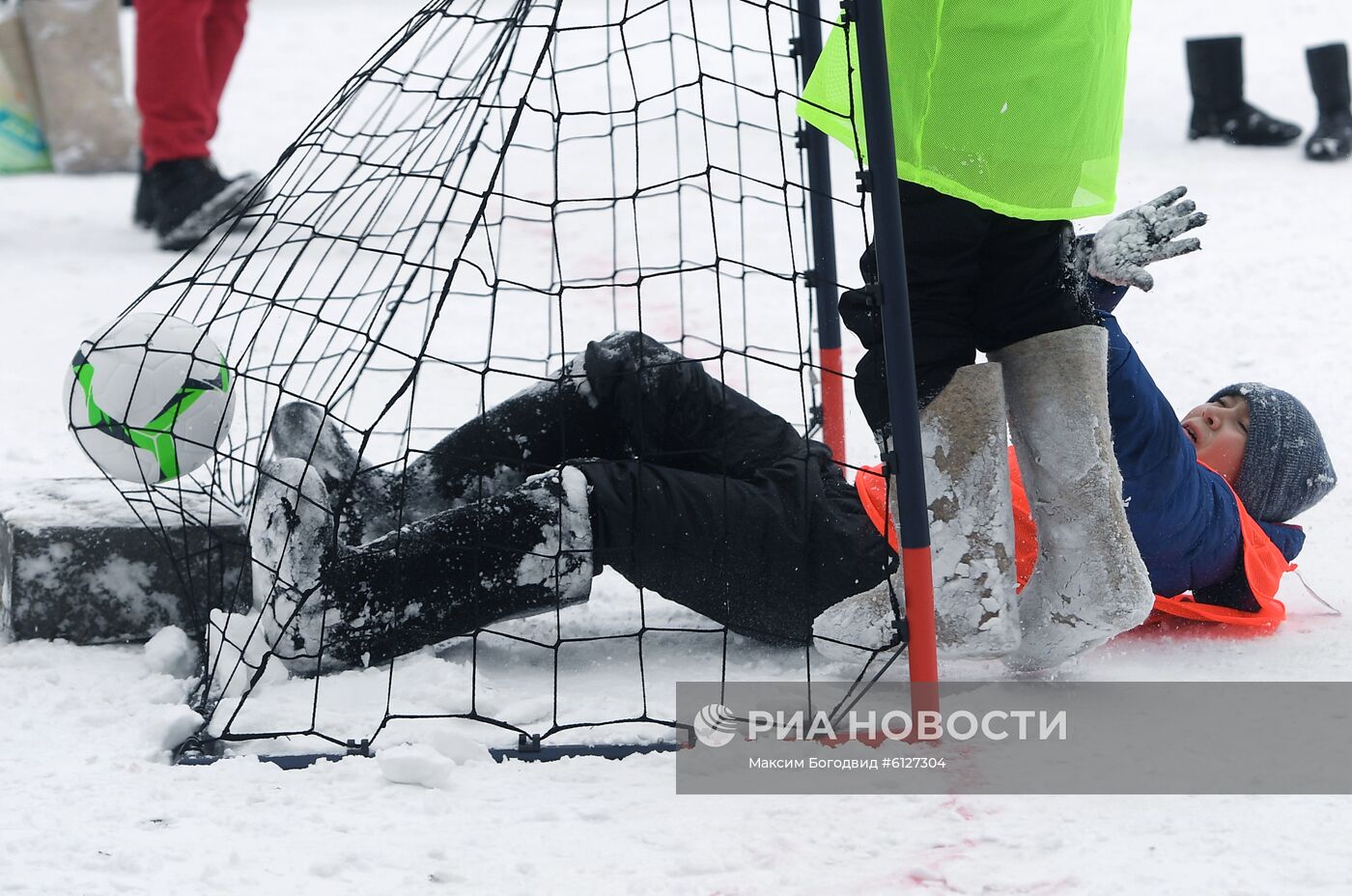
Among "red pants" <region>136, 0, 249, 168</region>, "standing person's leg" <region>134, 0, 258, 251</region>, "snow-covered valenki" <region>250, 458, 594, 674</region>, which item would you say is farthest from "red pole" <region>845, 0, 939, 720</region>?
"red pants" <region>136, 0, 249, 168</region>

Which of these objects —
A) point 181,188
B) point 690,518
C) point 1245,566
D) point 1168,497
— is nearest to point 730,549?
point 690,518

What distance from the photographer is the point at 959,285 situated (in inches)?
58.2

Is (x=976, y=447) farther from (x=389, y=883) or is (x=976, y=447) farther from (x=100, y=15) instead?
(x=100, y=15)

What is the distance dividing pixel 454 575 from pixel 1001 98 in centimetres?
76

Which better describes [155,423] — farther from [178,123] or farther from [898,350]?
[178,123]

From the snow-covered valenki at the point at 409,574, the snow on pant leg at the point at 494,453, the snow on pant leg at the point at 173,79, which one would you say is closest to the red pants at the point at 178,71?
the snow on pant leg at the point at 173,79

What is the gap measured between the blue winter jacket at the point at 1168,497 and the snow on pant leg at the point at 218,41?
2.68 m

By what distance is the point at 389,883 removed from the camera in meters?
1.17

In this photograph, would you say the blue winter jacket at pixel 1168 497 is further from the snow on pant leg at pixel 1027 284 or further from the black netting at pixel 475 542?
the black netting at pixel 475 542

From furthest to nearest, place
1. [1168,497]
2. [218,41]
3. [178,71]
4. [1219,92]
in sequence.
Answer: [1219,92], [218,41], [178,71], [1168,497]

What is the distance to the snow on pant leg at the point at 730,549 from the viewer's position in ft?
5.31

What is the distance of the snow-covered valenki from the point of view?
157cm

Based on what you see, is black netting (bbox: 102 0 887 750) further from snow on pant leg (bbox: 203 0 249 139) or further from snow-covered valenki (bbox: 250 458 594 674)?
snow on pant leg (bbox: 203 0 249 139)

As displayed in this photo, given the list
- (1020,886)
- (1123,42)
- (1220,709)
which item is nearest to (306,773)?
(1020,886)
